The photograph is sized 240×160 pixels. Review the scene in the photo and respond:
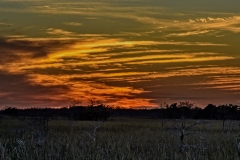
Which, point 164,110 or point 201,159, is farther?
point 164,110

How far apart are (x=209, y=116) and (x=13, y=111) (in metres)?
48.4

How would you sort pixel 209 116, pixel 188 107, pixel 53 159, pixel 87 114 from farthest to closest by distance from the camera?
1. pixel 209 116
2. pixel 87 114
3. pixel 188 107
4. pixel 53 159

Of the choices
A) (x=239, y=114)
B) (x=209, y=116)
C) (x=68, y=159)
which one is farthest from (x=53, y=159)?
(x=209, y=116)

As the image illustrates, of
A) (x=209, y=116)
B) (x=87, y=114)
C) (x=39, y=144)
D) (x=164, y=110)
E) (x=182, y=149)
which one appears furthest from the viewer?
(x=209, y=116)

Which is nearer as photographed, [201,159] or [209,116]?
[201,159]

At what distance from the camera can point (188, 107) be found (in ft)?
222

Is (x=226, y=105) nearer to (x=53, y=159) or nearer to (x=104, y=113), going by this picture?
(x=104, y=113)

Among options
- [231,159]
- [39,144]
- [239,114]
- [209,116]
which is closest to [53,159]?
[39,144]

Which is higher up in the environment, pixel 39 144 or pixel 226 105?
pixel 226 105

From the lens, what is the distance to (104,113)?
279 feet

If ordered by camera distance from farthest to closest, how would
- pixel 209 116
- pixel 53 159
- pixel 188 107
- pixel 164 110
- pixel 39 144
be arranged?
1. pixel 209 116
2. pixel 164 110
3. pixel 188 107
4. pixel 39 144
5. pixel 53 159

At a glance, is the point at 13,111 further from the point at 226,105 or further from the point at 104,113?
the point at 226,105

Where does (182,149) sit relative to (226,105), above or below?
below

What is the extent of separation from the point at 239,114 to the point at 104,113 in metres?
26.1
